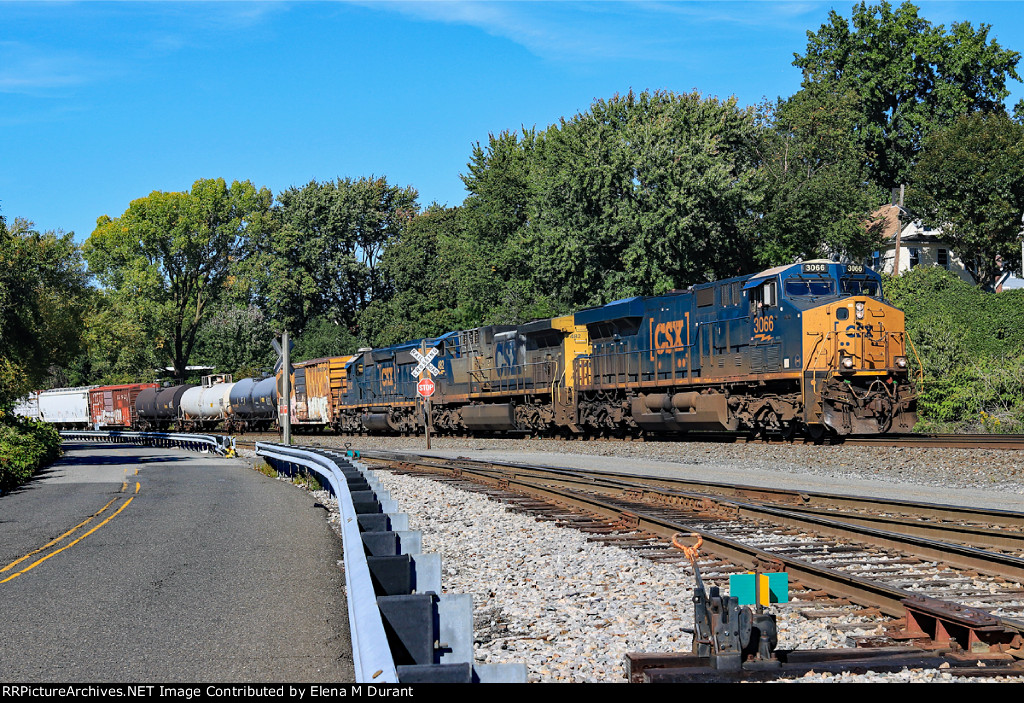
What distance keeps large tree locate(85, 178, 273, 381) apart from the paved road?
202 ft

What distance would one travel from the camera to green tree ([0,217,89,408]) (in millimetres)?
28312

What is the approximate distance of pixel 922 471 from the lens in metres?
16.9

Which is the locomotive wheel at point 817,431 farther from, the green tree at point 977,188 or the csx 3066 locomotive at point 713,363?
the green tree at point 977,188

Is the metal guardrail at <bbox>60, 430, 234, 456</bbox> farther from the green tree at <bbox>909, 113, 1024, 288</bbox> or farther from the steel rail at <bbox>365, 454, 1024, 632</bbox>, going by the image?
the green tree at <bbox>909, 113, 1024, 288</bbox>

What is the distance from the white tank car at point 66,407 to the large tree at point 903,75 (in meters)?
59.8

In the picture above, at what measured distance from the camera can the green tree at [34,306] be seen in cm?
2831

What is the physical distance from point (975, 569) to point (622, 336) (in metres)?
20.2

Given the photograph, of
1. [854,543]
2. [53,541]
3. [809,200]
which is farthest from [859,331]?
[809,200]

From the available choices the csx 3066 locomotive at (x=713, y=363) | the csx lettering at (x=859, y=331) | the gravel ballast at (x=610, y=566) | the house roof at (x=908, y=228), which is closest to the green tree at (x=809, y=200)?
the house roof at (x=908, y=228)

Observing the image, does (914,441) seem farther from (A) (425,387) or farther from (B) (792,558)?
(A) (425,387)

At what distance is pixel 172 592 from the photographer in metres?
8.34

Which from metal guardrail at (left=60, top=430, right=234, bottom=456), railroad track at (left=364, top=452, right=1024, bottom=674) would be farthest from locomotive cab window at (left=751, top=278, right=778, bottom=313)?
metal guardrail at (left=60, top=430, right=234, bottom=456)

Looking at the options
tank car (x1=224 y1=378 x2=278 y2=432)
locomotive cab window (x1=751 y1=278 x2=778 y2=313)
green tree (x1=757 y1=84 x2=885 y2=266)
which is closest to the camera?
locomotive cab window (x1=751 y1=278 x2=778 y2=313)
